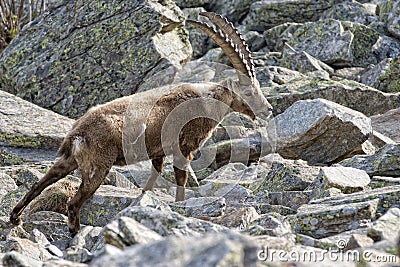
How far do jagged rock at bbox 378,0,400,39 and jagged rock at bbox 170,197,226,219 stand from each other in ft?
42.9

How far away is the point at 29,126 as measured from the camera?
12.1 m

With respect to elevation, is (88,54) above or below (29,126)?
above

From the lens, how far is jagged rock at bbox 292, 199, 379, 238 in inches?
260

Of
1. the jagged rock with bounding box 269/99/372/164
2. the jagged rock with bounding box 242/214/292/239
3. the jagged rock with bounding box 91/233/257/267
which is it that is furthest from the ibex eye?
the jagged rock with bounding box 91/233/257/267

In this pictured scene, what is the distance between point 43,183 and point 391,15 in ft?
48.0

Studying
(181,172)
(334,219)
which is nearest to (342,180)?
(334,219)

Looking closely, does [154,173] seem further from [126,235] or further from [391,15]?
[391,15]

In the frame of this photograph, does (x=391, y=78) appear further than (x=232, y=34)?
Yes

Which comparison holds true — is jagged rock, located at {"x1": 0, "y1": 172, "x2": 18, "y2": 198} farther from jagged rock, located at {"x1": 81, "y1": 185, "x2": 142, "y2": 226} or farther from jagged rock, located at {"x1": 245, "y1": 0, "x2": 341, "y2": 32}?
jagged rock, located at {"x1": 245, "y1": 0, "x2": 341, "y2": 32}

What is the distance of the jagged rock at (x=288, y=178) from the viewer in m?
10.2

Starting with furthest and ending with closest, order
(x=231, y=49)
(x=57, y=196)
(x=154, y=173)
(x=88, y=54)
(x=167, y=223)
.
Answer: (x=88, y=54)
(x=231, y=49)
(x=154, y=173)
(x=57, y=196)
(x=167, y=223)

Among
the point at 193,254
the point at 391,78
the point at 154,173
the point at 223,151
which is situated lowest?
the point at 391,78

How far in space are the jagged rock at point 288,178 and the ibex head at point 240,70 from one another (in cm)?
121

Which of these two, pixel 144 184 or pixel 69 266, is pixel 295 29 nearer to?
pixel 144 184
